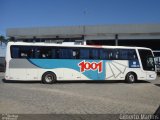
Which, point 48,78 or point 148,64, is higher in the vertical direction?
point 148,64

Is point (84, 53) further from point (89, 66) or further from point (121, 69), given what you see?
point (121, 69)

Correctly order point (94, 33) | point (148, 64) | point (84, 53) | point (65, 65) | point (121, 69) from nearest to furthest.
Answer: point (65, 65) < point (84, 53) < point (121, 69) < point (148, 64) < point (94, 33)

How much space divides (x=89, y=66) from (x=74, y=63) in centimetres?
110

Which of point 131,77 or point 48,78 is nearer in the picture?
point 48,78

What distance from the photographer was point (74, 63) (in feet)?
65.7

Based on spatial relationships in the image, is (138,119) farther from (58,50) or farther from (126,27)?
(126,27)

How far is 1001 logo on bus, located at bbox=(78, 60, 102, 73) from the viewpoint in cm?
2020

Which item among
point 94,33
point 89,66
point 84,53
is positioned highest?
point 94,33

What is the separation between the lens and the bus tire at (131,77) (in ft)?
69.2

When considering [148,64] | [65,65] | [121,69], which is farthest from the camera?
[148,64]

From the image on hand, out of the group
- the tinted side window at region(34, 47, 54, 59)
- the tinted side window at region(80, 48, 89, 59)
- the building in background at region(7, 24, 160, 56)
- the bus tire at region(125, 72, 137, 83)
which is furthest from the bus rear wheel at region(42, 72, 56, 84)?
the building in background at region(7, 24, 160, 56)

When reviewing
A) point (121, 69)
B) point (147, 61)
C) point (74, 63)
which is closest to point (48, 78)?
point (74, 63)

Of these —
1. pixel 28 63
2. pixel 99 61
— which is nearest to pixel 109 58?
pixel 99 61

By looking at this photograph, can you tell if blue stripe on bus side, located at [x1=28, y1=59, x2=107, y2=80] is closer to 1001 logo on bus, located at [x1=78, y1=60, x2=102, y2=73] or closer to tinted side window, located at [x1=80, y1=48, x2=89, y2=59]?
1001 logo on bus, located at [x1=78, y1=60, x2=102, y2=73]
